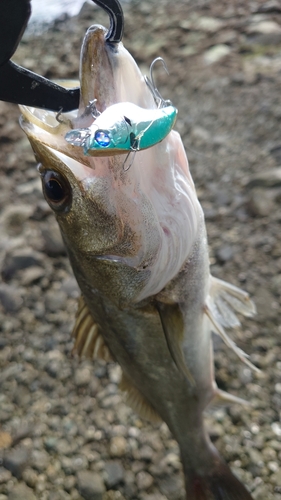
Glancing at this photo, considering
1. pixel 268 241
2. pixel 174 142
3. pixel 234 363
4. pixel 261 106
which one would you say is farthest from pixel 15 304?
pixel 261 106

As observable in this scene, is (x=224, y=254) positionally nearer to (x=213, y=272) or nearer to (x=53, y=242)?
(x=213, y=272)

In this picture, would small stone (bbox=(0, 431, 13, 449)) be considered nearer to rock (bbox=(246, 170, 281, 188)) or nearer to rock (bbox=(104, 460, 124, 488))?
rock (bbox=(104, 460, 124, 488))

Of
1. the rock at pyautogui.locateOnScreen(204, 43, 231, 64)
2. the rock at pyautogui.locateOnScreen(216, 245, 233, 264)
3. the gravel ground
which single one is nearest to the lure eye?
the gravel ground

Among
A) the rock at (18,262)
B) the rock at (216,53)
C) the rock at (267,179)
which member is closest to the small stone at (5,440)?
the rock at (18,262)

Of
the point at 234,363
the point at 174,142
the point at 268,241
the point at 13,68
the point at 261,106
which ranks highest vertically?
the point at 13,68

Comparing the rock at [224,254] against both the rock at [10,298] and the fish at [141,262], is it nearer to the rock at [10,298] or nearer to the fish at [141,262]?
the fish at [141,262]

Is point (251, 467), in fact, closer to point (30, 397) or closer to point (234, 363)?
point (234, 363)

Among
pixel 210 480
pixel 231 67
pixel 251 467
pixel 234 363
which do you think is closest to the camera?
pixel 210 480
